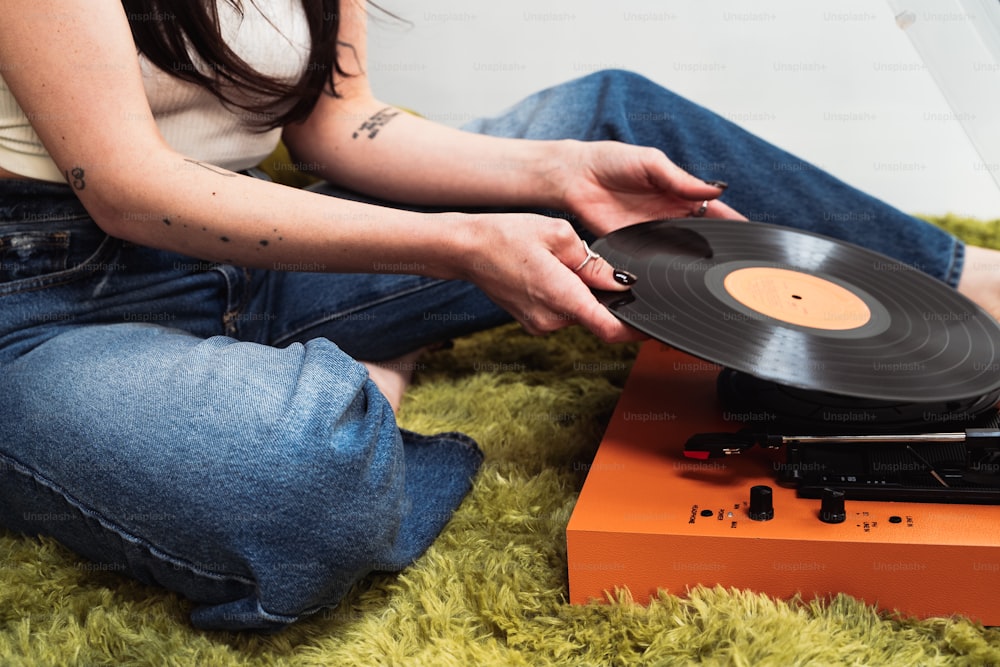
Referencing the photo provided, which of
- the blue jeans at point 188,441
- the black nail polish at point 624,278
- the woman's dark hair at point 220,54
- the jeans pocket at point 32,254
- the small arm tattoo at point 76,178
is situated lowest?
the blue jeans at point 188,441

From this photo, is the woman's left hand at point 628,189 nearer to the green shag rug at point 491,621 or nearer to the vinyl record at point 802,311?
the vinyl record at point 802,311

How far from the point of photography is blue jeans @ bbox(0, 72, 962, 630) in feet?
2.49

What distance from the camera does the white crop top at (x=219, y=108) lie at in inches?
35.3

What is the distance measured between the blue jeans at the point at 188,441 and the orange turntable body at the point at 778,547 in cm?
19

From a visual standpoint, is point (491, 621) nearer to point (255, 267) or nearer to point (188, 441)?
point (188, 441)

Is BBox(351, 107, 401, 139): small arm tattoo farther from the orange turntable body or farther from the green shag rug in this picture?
the orange turntable body

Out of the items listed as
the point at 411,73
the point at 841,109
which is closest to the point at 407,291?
the point at 411,73

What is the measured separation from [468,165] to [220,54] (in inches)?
14.2

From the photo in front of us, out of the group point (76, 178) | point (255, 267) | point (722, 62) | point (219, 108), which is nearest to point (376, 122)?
point (219, 108)

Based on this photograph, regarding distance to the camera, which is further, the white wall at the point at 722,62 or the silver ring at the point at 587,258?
the white wall at the point at 722,62

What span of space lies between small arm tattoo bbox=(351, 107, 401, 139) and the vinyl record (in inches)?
15.9

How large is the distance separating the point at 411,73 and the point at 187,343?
1.48m

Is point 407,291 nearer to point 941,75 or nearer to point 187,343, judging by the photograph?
point 187,343

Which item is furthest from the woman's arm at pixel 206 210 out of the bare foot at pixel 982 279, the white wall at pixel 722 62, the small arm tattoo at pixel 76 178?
the white wall at pixel 722 62
